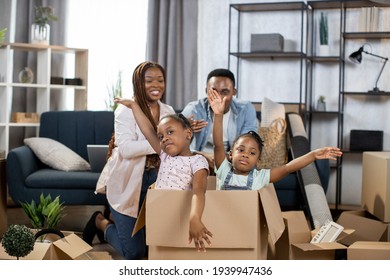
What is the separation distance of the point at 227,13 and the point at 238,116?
2315 mm

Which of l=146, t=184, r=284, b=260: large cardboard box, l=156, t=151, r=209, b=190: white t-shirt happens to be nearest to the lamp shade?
l=156, t=151, r=209, b=190: white t-shirt

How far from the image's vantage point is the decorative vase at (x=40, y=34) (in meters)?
4.99

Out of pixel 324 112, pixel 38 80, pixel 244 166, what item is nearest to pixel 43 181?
pixel 38 80

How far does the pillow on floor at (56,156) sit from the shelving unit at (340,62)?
5.81 ft

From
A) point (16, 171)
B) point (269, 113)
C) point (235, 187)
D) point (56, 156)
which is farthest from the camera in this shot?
point (269, 113)

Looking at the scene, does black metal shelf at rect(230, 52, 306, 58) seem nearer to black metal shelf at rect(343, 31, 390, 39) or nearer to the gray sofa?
black metal shelf at rect(343, 31, 390, 39)

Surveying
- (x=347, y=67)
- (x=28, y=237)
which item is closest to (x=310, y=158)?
(x=28, y=237)

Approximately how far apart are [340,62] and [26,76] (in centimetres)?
228

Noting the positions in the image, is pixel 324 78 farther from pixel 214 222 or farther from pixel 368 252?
pixel 214 222

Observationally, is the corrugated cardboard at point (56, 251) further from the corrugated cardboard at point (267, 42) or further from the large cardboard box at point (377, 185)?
the corrugated cardboard at point (267, 42)

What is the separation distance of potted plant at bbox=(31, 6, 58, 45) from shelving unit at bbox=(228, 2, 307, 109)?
1.34m

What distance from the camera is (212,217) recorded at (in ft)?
6.51

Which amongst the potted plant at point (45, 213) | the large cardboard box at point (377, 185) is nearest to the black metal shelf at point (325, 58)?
the large cardboard box at point (377, 185)
